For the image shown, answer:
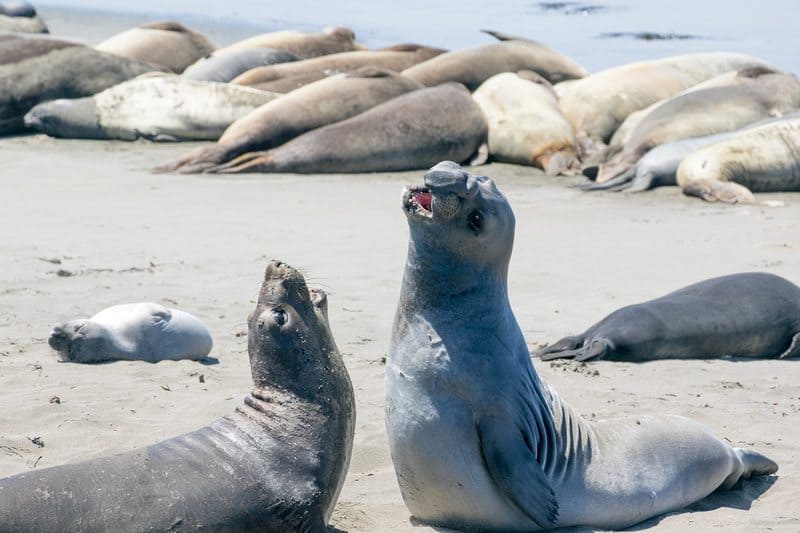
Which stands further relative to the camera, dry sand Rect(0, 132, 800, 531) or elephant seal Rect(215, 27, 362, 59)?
elephant seal Rect(215, 27, 362, 59)

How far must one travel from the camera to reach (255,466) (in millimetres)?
3965

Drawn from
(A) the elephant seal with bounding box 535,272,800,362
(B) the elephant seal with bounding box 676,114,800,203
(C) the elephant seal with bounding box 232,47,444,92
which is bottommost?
(C) the elephant seal with bounding box 232,47,444,92

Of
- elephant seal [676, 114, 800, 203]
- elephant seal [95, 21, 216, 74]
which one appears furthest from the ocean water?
elephant seal [676, 114, 800, 203]

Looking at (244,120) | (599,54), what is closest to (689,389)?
(244,120)

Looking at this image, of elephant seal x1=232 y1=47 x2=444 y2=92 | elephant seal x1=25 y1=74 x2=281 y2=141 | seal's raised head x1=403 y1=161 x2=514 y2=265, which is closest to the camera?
seal's raised head x1=403 y1=161 x2=514 y2=265

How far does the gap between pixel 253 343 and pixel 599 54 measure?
21.8 m

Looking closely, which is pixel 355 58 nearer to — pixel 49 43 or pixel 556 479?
pixel 49 43

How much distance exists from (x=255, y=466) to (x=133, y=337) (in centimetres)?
229

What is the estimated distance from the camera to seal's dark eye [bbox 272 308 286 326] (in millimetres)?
4230

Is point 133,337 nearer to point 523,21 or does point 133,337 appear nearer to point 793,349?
point 793,349

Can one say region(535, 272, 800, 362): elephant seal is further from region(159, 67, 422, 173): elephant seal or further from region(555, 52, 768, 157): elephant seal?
region(555, 52, 768, 157): elephant seal

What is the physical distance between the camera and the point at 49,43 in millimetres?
15258

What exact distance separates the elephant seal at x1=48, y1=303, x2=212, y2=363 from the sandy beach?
0.09m

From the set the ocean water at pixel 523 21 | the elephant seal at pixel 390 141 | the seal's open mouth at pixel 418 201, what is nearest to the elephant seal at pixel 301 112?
the elephant seal at pixel 390 141
